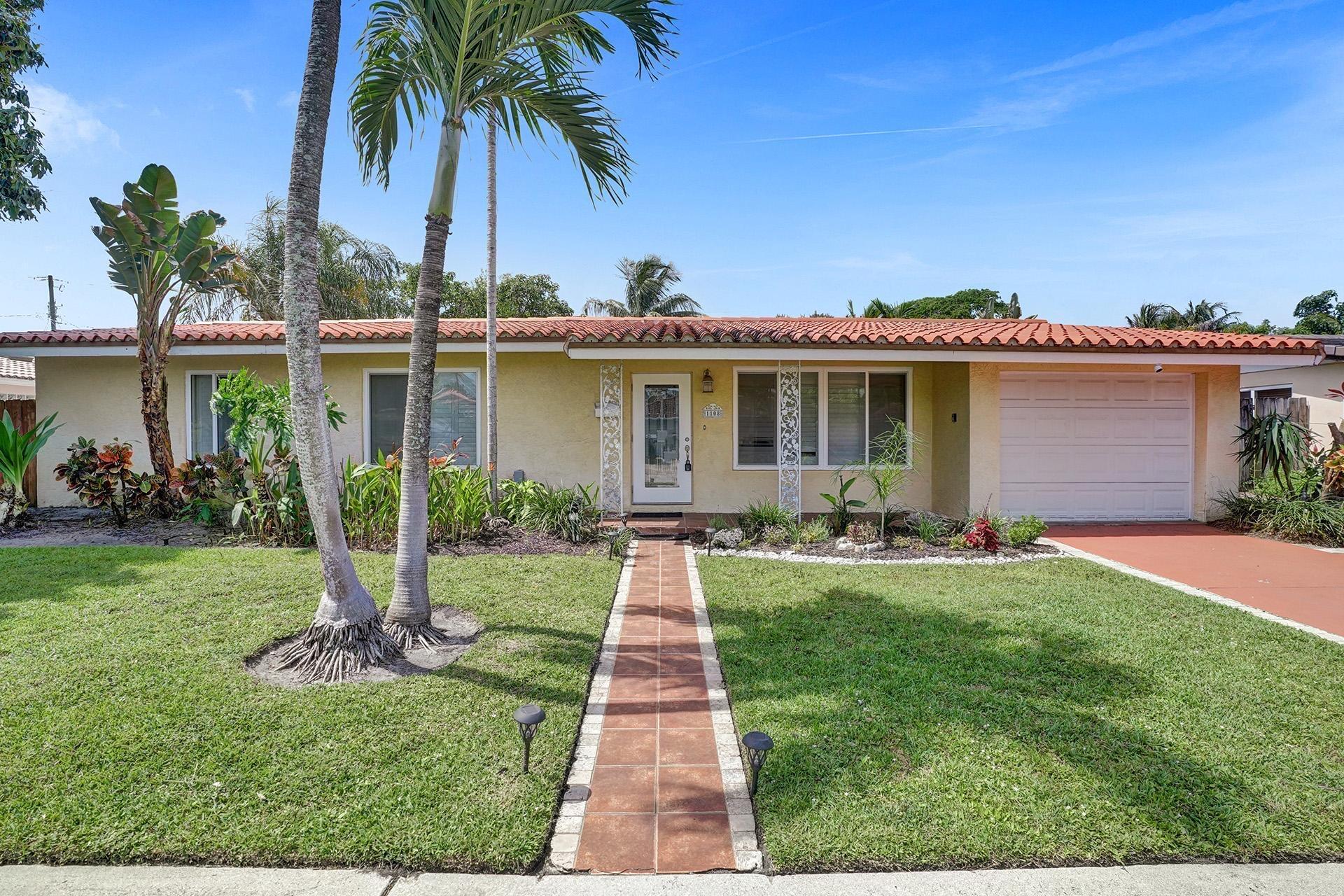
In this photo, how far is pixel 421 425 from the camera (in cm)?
517

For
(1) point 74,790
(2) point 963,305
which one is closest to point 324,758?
(1) point 74,790

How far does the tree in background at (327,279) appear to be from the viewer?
79.3ft

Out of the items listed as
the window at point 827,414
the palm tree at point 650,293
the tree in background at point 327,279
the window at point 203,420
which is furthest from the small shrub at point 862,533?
the palm tree at point 650,293

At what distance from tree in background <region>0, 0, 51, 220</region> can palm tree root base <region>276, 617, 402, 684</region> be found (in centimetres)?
1118

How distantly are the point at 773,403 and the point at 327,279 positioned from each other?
73.2ft

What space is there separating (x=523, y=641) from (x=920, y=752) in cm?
315

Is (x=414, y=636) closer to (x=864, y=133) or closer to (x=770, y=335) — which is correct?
(x=770, y=335)

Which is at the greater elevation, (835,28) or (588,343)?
(835,28)

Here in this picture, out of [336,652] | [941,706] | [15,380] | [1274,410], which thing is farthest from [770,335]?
[15,380]

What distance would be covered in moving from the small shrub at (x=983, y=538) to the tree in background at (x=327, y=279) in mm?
22903

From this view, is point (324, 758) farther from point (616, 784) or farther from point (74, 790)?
point (616, 784)

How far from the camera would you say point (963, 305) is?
132ft

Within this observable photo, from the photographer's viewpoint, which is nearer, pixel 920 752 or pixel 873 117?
pixel 920 752

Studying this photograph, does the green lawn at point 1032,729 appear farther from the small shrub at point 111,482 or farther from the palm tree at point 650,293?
the palm tree at point 650,293
